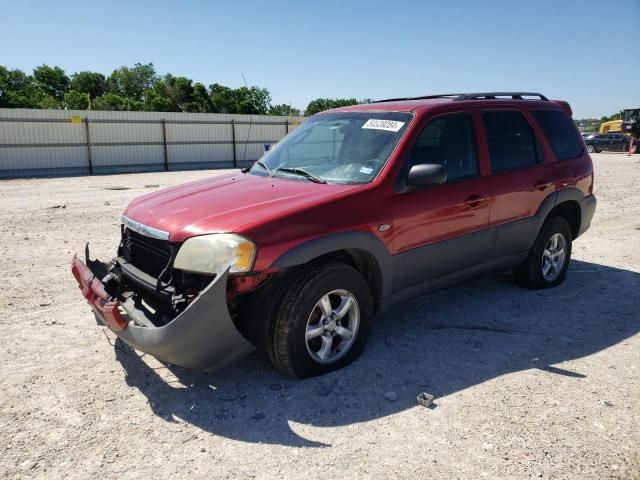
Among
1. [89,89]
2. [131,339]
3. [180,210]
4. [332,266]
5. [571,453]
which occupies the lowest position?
[571,453]

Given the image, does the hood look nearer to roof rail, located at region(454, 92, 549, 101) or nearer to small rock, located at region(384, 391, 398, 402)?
small rock, located at region(384, 391, 398, 402)

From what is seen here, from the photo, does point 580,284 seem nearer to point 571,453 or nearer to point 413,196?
point 413,196

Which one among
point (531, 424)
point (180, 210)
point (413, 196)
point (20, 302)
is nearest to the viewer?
point (531, 424)

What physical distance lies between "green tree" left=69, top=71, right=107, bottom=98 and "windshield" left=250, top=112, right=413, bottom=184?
71.6 meters

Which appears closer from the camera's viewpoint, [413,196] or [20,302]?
[413,196]

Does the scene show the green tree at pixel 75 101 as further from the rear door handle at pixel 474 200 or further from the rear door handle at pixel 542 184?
the rear door handle at pixel 474 200

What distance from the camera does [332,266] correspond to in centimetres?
340

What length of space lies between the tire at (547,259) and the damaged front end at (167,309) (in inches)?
129

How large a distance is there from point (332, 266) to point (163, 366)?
1474mm

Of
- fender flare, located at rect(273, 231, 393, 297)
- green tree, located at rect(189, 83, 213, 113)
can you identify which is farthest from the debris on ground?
green tree, located at rect(189, 83, 213, 113)

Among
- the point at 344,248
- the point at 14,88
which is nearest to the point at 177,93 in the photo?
the point at 14,88

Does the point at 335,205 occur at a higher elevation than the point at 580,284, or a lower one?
higher

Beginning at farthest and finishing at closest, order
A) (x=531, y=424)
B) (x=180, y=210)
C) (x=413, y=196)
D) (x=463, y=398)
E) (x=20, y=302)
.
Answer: (x=20, y=302) → (x=413, y=196) → (x=180, y=210) → (x=463, y=398) → (x=531, y=424)

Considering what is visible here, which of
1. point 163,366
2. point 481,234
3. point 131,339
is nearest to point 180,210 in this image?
point 131,339
